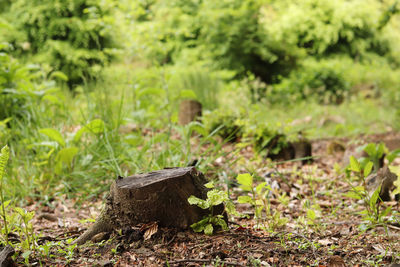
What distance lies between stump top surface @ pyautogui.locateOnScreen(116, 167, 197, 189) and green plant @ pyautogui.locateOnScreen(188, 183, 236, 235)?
0.10 meters

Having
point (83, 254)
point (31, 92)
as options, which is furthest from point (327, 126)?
point (83, 254)

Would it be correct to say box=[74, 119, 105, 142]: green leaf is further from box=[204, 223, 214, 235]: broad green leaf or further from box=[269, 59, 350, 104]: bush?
box=[269, 59, 350, 104]: bush

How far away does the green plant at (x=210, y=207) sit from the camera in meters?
1.42

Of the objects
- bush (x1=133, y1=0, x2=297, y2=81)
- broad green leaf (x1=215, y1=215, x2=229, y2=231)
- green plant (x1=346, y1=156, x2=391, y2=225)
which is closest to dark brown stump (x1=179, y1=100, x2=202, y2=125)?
green plant (x1=346, y1=156, x2=391, y2=225)

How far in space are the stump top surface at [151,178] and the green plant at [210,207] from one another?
0.10 metres

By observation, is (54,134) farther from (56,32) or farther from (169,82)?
(56,32)

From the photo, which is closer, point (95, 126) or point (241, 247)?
point (241, 247)

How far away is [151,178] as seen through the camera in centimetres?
146

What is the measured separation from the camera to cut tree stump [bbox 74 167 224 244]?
4.67 feet

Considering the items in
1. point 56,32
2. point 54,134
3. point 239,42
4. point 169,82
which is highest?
point 56,32

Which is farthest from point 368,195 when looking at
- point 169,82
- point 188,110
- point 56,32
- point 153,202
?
point 56,32

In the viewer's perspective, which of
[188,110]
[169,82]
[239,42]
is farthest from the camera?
[239,42]

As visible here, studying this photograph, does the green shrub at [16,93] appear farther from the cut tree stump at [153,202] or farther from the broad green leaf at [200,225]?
the broad green leaf at [200,225]

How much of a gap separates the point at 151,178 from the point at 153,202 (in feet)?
0.31
